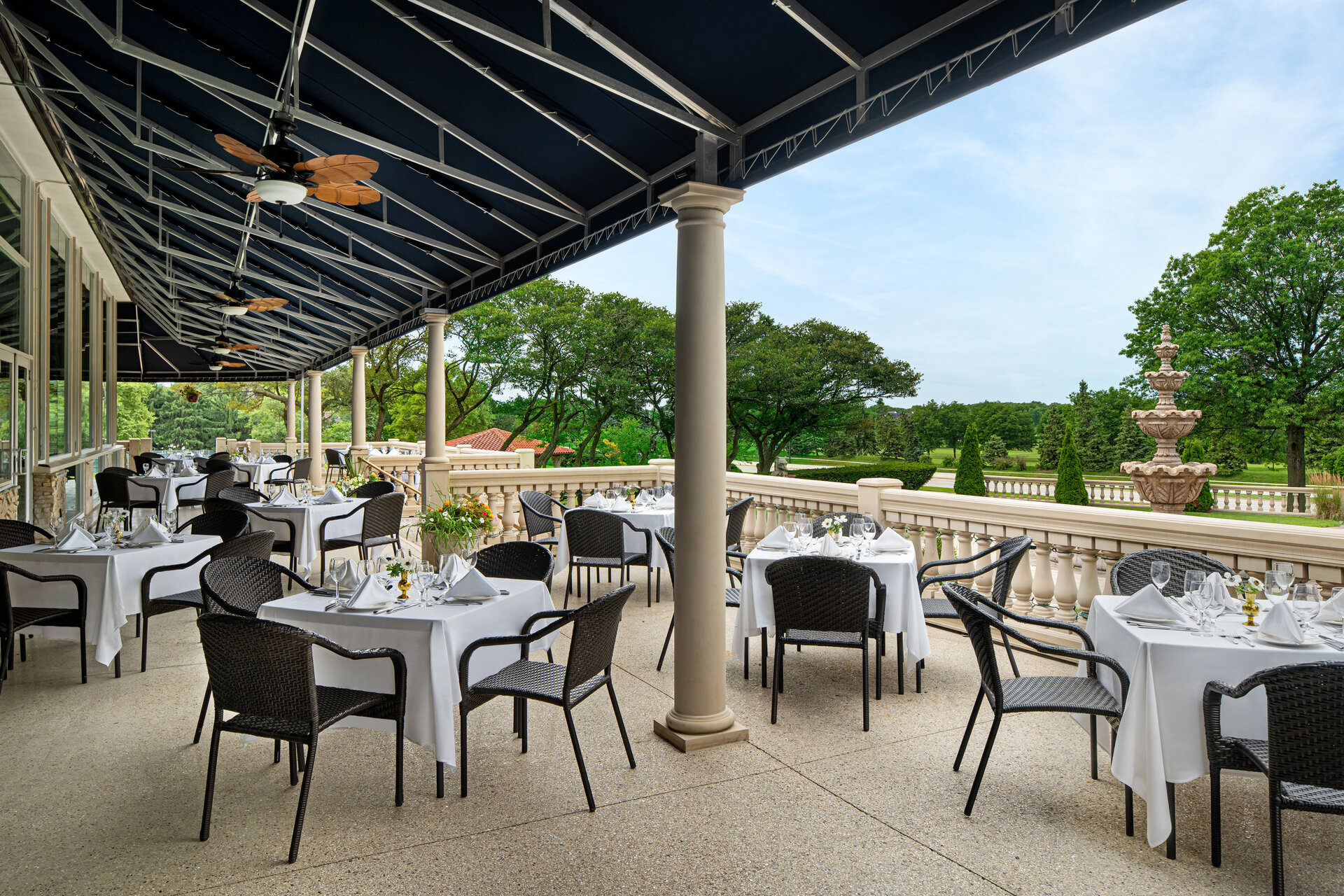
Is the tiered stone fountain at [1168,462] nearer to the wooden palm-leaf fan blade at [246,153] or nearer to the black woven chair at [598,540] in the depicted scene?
the black woven chair at [598,540]

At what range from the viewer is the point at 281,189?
16.3ft

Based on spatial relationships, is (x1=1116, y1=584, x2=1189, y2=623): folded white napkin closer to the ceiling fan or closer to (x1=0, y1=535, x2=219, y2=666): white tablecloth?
the ceiling fan

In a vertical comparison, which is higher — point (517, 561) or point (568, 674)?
point (517, 561)

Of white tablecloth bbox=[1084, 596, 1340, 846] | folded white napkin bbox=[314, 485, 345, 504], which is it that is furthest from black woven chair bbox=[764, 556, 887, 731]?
folded white napkin bbox=[314, 485, 345, 504]

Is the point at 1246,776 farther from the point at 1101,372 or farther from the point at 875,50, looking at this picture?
the point at 1101,372

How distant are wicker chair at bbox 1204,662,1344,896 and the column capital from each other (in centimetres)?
283

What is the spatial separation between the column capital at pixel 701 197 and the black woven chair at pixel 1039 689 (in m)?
2.08

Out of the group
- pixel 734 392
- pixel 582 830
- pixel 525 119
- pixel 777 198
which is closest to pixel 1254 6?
pixel 777 198

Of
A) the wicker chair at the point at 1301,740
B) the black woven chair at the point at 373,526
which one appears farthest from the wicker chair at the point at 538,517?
the wicker chair at the point at 1301,740

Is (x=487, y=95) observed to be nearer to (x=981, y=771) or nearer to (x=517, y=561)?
(x=517, y=561)

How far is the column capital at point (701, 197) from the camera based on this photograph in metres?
3.88

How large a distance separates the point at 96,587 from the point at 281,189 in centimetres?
257

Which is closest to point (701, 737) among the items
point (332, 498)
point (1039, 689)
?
point (1039, 689)

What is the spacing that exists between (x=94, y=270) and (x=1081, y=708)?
14.5m
